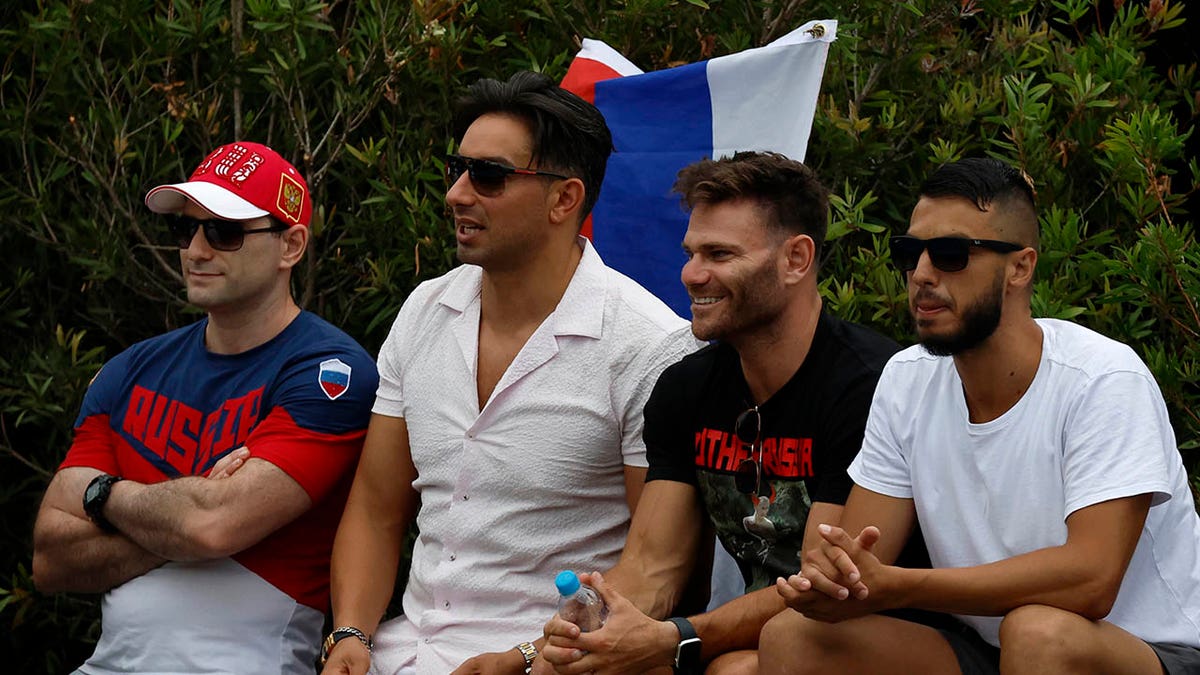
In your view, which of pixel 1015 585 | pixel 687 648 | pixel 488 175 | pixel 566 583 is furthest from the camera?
pixel 488 175

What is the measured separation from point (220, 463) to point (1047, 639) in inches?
94.5

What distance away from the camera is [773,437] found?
4219 mm

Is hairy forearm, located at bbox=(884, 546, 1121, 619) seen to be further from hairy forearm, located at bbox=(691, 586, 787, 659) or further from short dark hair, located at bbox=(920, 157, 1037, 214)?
short dark hair, located at bbox=(920, 157, 1037, 214)

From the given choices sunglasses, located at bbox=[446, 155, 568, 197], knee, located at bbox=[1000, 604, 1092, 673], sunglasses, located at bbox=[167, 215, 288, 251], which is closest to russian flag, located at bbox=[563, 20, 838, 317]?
sunglasses, located at bbox=[446, 155, 568, 197]

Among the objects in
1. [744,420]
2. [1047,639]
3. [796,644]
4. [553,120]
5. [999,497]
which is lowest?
[796,644]

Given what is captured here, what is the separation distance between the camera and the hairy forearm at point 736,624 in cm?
411

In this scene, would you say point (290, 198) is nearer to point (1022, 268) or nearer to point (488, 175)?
point (488, 175)

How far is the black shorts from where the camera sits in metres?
3.62

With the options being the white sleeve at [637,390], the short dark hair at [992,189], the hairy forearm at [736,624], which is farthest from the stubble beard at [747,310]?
the hairy forearm at [736,624]

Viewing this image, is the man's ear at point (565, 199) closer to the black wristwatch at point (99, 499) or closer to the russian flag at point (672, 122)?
the russian flag at point (672, 122)

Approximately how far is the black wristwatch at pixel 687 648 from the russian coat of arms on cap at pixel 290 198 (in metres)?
1.85

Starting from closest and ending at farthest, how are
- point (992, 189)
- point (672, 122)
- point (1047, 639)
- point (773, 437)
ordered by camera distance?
point (1047, 639) < point (992, 189) < point (773, 437) < point (672, 122)

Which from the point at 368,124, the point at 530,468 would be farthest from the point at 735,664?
the point at 368,124

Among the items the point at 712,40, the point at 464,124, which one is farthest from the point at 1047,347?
the point at 712,40
